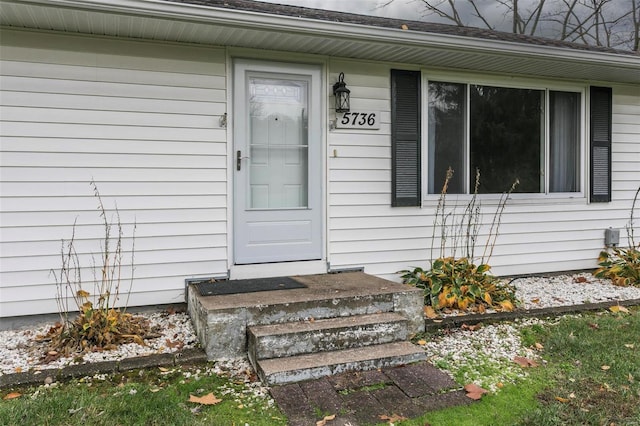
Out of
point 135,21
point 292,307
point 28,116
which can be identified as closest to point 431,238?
point 292,307

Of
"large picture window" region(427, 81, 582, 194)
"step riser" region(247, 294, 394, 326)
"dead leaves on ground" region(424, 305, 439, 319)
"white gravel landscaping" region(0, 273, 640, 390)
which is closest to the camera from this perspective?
"white gravel landscaping" region(0, 273, 640, 390)

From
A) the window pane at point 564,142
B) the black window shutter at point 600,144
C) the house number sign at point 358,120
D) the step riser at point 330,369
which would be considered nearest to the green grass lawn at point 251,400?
the step riser at point 330,369

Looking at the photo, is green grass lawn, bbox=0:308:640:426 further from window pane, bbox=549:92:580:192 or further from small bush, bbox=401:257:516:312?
window pane, bbox=549:92:580:192

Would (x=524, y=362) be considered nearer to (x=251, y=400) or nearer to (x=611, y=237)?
(x=251, y=400)

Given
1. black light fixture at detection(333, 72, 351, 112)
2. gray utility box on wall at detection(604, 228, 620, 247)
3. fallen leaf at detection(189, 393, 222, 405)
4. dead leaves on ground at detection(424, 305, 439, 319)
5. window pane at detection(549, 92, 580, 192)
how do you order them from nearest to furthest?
1. fallen leaf at detection(189, 393, 222, 405)
2. dead leaves on ground at detection(424, 305, 439, 319)
3. black light fixture at detection(333, 72, 351, 112)
4. window pane at detection(549, 92, 580, 192)
5. gray utility box on wall at detection(604, 228, 620, 247)

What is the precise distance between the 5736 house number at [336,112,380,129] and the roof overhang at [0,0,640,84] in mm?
521

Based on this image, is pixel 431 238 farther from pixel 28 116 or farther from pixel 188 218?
pixel 28 116

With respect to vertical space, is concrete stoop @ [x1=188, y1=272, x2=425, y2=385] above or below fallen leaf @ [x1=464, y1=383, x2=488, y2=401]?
above

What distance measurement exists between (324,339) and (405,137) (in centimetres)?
235

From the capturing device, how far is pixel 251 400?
2543 millimetres

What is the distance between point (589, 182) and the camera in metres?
5.43

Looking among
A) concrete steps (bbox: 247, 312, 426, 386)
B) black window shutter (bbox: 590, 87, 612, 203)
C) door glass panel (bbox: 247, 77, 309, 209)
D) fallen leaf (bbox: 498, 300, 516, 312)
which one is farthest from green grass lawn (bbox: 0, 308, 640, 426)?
black window shutter (bbox: 590, 87, 612, 203)

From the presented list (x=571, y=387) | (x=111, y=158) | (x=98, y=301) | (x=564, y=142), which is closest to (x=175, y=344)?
(x=98, y=301)

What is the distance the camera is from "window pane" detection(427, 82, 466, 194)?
4.85 meters
